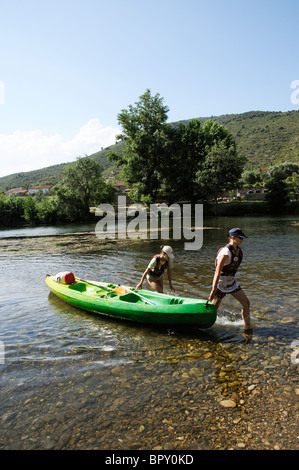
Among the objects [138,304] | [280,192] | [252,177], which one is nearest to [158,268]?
[138,304]

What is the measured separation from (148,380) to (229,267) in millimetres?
2617

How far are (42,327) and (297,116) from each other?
139704 mm

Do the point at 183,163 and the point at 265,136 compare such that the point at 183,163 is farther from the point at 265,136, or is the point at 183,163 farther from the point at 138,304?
the point at 265,136

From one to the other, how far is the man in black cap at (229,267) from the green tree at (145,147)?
3947 centimetres

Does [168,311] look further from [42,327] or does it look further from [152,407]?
[42,327]

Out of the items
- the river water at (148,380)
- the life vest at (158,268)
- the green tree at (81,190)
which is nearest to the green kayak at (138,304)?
the river water at (148,380)

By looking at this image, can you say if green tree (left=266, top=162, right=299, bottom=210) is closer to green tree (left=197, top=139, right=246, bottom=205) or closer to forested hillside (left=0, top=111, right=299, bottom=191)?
green tree (left=197, top=139, right=246, bottom=205)

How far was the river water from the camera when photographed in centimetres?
388

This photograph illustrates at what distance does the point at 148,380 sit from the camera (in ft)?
16.8

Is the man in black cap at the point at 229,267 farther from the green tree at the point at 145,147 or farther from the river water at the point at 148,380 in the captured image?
the green tree at the point at 145,147

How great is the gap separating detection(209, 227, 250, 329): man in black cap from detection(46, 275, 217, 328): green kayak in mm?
390

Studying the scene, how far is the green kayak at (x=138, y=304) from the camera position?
6.41 meters

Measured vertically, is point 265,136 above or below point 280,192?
above

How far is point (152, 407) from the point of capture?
4418 mm
